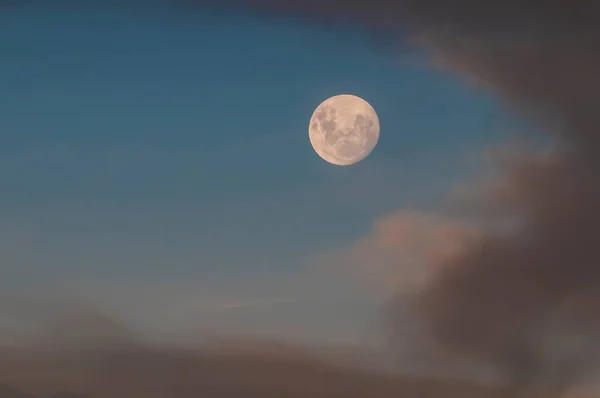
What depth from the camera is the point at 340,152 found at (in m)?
74.5

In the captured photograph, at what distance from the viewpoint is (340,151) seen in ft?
244

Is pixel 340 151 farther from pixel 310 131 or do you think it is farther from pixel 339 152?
pixel 310 131

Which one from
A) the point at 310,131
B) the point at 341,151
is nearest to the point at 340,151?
the point at 341,151

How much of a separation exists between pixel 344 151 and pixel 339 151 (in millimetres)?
1034

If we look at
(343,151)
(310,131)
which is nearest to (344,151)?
(343,151)

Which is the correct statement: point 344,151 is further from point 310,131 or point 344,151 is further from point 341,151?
point 310,131

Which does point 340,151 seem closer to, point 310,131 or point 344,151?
point 344,151

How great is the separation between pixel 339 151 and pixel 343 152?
0.87 metres

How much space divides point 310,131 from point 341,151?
795 cm

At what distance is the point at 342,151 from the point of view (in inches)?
2933

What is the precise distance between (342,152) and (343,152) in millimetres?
207

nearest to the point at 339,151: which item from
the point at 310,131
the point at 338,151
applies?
the point at 338,151

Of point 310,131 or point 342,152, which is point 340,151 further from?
point 310,131

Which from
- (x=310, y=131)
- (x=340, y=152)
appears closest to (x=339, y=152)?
(x=340, y=152)
